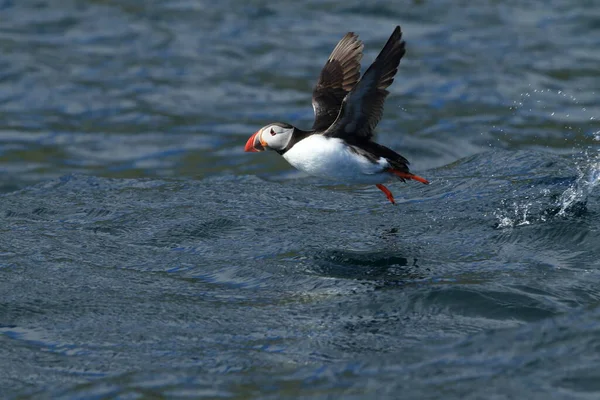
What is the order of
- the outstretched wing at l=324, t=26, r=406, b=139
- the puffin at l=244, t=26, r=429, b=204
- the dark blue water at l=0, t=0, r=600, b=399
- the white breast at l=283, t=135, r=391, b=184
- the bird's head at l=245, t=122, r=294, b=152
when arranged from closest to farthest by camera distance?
the dark blue water at l=0, t=0, r=600, b=399 → the outstretched wing at l=324, t=26, r=406, b=139 → the puffin at l=244, t=26, r=429, b=204 → the white breast at l=283, t=135, r=391, b=184 → the bird's head at l=245, t=122, r=294, b=152

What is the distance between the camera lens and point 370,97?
6504 mm

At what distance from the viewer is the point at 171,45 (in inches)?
528

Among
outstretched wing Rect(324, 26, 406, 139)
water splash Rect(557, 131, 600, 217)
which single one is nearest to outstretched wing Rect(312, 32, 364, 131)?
outstretched wing Rect(324, 26, 406, 139)

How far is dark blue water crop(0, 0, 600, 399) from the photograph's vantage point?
4.92m

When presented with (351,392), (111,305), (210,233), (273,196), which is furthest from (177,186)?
(351,392)

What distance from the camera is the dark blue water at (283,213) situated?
492cm

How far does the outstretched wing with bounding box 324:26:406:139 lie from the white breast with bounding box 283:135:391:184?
13 centimetres

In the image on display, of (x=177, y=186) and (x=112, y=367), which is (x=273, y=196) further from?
(x=112, y=367)

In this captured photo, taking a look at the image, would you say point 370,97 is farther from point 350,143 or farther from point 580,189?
point 580,189

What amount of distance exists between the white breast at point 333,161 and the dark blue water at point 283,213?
49cm

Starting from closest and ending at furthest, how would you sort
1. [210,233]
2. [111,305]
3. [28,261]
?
[111,305] < [28,261] < [210,233]

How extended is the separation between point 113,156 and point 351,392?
6731mm

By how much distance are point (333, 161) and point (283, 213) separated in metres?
1.16

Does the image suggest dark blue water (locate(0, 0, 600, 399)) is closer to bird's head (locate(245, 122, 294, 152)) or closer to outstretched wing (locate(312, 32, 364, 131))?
bird's head (locate(245, 122, 294, 152))
